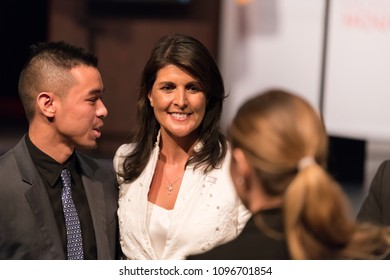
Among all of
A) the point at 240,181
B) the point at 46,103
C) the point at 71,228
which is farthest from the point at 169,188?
the point at 240,181

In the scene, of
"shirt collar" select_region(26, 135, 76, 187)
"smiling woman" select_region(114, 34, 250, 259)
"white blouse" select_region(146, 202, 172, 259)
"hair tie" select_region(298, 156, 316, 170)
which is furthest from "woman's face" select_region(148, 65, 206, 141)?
"hair tie" select_region(298, 156, 316, 170)

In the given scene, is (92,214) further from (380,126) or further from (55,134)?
(380,126)

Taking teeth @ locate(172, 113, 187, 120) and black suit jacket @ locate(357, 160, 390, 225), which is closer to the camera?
black suit jacket @ locate(357, 160, 390, 225)

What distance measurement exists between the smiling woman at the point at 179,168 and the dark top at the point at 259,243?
0.67 metres

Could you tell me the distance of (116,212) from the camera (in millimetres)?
2533

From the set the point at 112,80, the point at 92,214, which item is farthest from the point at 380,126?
the point at 92,214

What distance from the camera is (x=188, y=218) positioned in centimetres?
243

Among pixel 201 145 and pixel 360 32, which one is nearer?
pixel 201 145

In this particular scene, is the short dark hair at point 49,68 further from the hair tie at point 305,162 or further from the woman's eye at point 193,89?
the hair tie at point 305,162

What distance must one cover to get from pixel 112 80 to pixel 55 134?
307 cm

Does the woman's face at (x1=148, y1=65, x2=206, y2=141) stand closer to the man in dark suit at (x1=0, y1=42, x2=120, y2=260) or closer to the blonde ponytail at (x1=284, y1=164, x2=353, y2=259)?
the man in dark suit at (x1=0, y1=42, x2=120, y2=260)

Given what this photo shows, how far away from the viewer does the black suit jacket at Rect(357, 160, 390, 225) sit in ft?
7.06

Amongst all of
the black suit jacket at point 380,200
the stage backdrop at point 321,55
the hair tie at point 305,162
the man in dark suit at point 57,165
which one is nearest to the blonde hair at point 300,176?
the hair tie at point 305,162

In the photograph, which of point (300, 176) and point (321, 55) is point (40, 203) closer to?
point (300, 176)
